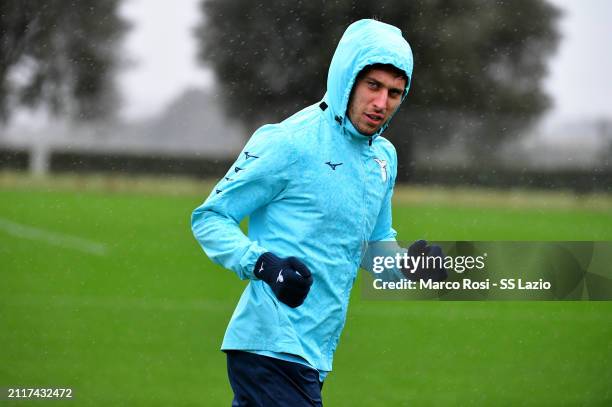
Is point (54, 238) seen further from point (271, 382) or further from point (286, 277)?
point (286, 277)

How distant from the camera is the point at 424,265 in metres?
2.61

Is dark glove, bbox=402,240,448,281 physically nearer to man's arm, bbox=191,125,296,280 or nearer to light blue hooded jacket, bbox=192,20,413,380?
light blue hooded jacket, bbox=192,20,413,380

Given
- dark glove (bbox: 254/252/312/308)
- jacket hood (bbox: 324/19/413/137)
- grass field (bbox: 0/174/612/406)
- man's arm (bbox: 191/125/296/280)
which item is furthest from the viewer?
grass field (bbox: 0/174/612/406)

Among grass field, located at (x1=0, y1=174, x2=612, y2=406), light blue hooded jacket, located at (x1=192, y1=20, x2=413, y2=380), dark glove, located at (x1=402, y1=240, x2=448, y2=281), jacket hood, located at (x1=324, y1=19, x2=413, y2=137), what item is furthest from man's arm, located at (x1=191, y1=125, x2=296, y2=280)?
grass field, located at (x1=0, y1=174, x2=612, y2=406)

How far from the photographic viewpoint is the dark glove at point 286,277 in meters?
2.12

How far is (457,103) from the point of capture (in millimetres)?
20000

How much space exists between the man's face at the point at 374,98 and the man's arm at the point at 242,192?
0.20m

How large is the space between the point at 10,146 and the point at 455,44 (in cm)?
750

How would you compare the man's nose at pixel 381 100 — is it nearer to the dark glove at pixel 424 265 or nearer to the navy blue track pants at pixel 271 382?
the dark glove at pixel 424 265

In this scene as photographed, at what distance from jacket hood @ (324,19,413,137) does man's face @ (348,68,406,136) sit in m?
0.03

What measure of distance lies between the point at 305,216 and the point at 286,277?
232mm

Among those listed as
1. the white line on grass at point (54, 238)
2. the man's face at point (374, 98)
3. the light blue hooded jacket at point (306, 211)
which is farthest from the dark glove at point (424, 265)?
the white line on grass at point (54, 238)

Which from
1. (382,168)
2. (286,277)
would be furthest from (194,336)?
(286,277)

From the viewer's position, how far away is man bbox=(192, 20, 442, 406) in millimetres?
2256
